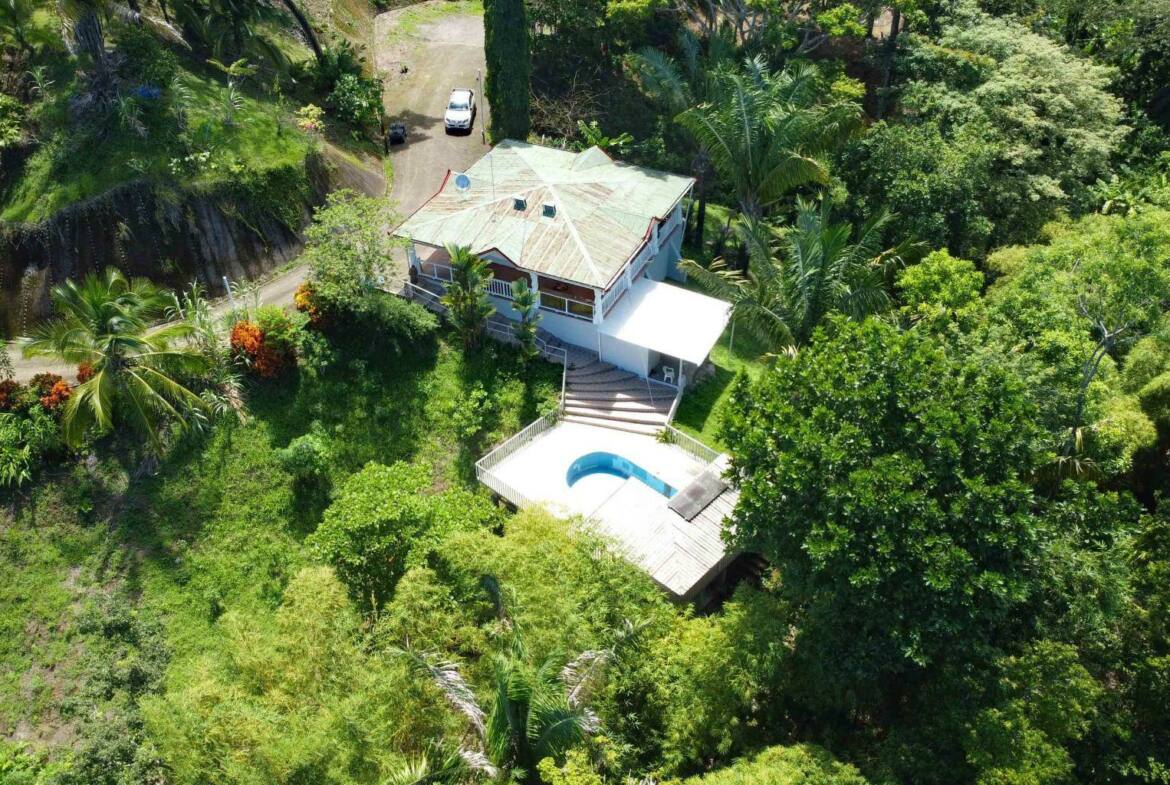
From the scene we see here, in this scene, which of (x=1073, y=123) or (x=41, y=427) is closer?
(x=41, y=427)

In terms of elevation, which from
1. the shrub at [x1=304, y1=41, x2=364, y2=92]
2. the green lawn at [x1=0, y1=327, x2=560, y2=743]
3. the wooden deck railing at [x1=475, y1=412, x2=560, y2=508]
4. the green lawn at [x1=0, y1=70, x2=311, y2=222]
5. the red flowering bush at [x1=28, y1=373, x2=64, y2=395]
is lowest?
the green lawn at [x1=0, y1=327, x2=560, y2=743]

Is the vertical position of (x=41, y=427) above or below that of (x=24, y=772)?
above

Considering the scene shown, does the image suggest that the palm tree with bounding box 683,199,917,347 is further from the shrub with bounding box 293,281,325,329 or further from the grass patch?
the grass patch

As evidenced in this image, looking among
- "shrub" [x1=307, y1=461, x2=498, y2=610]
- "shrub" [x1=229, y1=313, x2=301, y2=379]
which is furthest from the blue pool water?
"shrub" [x1=229, y1=313, x2=301, y2=379]

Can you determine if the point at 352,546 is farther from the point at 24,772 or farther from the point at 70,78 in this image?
the point at 70,78

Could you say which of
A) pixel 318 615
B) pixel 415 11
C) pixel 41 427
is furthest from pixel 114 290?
pixel 415 11

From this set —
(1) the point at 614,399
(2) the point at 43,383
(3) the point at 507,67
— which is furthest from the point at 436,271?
(2) the point at 43,383
